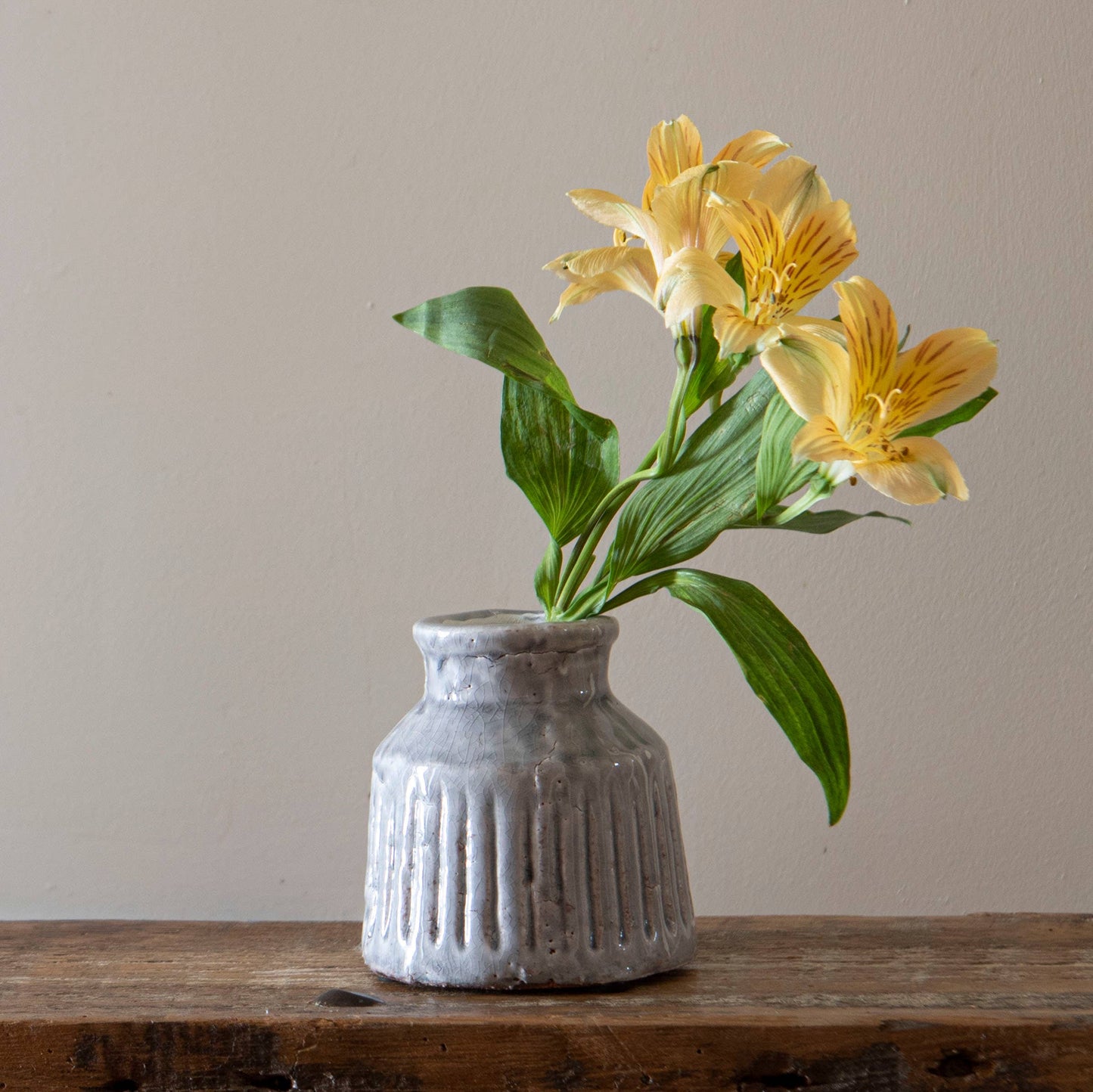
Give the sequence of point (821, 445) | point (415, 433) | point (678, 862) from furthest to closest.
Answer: point (415, 433) < point (678, 862) < point (821, 445)

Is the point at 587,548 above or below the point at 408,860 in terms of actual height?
above

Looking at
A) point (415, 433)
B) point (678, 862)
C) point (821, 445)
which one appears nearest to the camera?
point (821, 445)

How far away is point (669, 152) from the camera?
58 cm

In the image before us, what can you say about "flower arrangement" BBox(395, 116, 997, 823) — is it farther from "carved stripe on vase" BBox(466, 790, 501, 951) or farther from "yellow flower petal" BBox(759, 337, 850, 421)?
"carved stripe on vase" BBox(466, 790, 501, 951)

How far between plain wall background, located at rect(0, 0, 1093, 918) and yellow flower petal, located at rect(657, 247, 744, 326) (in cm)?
36

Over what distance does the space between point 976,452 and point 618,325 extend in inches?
11.0

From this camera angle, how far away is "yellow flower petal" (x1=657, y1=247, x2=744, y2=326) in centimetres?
54

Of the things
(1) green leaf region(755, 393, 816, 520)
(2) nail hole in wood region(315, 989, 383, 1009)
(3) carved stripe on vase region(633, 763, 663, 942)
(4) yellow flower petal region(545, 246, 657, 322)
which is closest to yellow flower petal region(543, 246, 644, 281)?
(4) yellow flower petal region(545, 246, 657, 322)

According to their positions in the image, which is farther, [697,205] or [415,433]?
[415,433]

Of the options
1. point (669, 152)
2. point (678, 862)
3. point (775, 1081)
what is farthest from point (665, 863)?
point (669, 152)

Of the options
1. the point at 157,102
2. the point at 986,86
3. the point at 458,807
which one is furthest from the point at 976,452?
the point at 157,102

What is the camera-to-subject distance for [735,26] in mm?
910

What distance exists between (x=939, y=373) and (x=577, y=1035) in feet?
1.08

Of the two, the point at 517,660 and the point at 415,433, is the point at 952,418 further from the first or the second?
the point at 415,433
